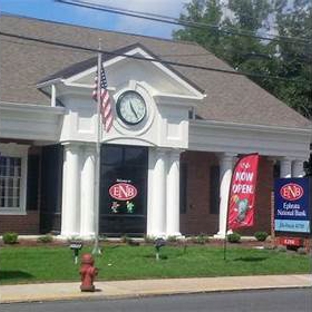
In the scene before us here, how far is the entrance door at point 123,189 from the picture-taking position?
27266 millimetres

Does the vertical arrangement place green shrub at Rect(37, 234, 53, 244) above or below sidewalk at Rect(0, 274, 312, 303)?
above

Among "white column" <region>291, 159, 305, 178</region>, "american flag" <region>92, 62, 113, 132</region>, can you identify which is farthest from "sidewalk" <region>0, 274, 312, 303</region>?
"white column" <region>291, 159, 305, 178</region>

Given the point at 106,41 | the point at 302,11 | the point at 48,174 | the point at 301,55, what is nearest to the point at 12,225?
the point at 48,174

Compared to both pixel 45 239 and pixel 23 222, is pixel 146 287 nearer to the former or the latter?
pixel 45 239

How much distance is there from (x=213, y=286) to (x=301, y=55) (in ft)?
95.6

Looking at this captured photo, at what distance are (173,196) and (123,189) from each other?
6.04 ft

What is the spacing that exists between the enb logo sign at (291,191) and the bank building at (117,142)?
3.87 m

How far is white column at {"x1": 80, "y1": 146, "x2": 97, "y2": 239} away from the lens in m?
26.3

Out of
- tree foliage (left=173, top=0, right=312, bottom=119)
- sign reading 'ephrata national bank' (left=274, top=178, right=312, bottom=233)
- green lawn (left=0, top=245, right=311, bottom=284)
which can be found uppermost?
tree foliage (left=173, top=0, right=312, bottom=119)

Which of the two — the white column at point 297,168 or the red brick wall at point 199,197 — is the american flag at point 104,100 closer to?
the red brick wall at point 199,197

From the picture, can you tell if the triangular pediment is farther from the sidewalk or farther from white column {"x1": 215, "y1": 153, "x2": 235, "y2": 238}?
the sidewalk

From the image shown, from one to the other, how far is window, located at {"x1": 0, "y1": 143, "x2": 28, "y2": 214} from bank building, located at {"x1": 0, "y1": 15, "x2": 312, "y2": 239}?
1.3 inches

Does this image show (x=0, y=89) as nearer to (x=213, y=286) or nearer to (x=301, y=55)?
(x=213, y=286)

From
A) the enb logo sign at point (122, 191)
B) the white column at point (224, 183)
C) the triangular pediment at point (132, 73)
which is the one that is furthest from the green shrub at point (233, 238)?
the triangular pediment at point (132, 73)
